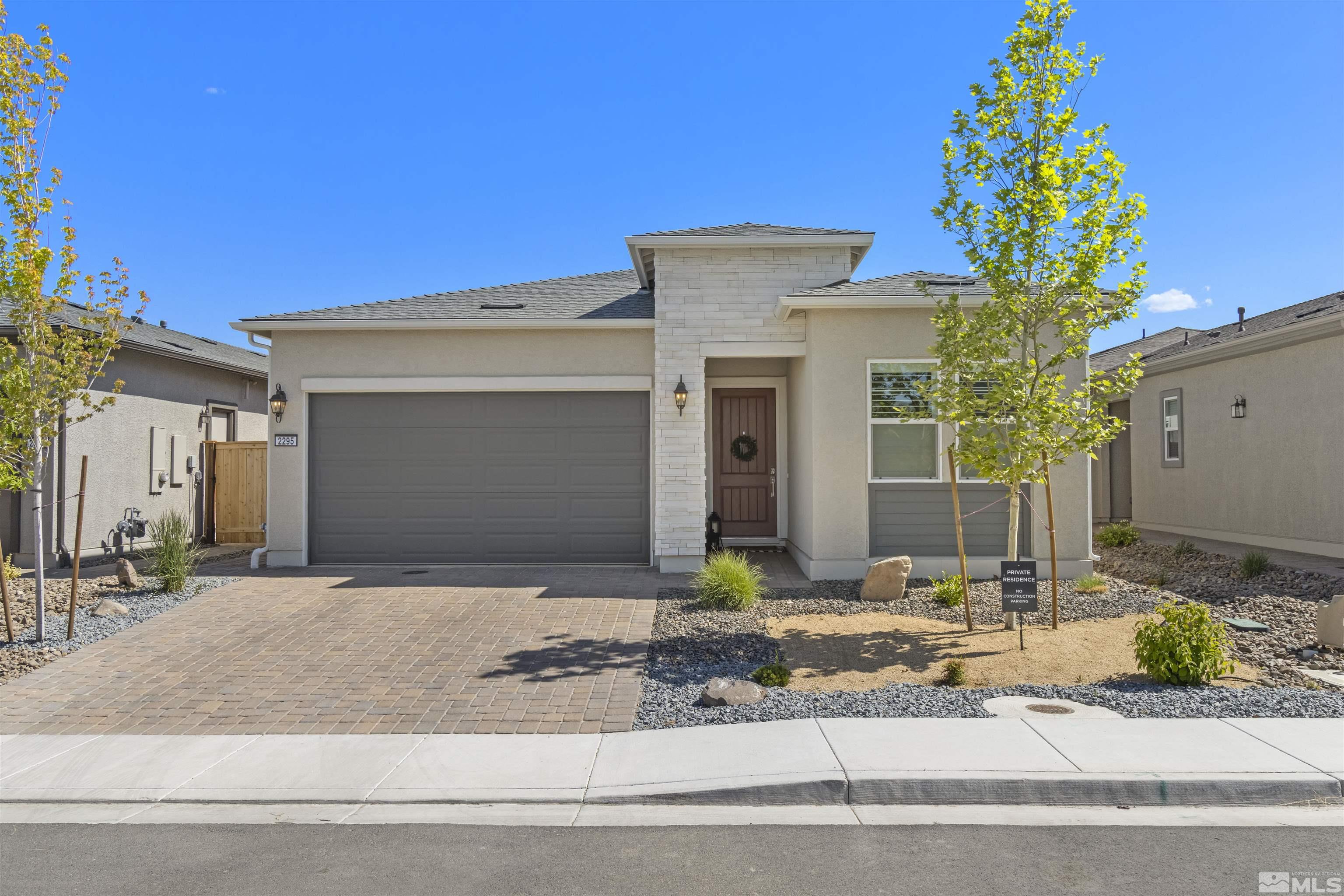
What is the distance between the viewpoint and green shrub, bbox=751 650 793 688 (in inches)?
244

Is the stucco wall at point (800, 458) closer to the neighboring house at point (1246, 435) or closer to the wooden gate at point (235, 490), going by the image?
the neighboring house at point (1246, 435)

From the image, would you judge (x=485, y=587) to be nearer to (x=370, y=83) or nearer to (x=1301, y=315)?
(x=370, y=83)

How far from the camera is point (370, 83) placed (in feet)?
45.0

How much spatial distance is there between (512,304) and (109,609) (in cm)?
633

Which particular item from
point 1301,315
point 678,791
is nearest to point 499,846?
point 678,791

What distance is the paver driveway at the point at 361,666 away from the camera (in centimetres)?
557

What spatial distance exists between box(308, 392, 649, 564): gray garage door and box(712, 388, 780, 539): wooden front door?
209 centimetres

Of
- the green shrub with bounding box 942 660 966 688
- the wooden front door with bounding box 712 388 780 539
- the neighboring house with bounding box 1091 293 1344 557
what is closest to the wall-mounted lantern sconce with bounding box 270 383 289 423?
the wooden front door with bounding box 712 388 780 539

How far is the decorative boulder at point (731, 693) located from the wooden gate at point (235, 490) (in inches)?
454

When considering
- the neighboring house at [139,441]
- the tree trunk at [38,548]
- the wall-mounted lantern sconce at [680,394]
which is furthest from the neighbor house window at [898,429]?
the neighboring house at [139,441]

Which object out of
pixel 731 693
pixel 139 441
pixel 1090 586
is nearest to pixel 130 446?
pixel 139 441

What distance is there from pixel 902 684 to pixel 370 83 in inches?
504

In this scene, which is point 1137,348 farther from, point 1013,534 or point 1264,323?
point 1013,534

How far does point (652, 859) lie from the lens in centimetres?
362
